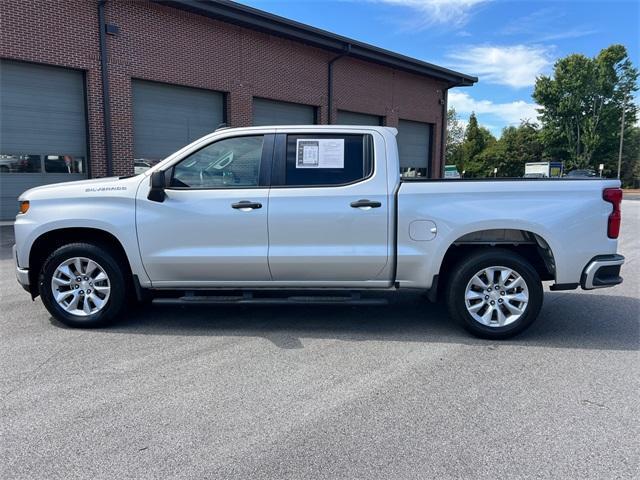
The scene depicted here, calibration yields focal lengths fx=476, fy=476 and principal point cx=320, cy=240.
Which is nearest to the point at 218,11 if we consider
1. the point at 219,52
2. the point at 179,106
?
the point at 219,52

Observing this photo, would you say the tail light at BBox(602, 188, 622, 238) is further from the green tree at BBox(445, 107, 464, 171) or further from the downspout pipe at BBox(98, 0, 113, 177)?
the green tree at BBox(445, 107, 464, 171)

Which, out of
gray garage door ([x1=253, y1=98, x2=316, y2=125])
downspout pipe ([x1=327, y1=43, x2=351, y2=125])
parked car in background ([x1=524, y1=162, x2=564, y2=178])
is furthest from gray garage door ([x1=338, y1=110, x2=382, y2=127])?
parked car in background ([x1=524, y1=162, x2=564, y2=178])

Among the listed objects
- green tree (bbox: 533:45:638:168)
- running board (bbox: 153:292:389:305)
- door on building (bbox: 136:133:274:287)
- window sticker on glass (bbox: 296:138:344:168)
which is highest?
green tree (bbox: 533:45:638:168)

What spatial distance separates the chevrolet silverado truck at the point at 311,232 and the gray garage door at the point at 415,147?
19.3m

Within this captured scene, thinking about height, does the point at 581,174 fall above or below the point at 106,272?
above

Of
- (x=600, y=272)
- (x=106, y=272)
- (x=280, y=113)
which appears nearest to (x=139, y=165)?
(x=280, y=113)

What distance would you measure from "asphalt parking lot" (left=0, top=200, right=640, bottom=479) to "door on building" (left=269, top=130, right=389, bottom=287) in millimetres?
685

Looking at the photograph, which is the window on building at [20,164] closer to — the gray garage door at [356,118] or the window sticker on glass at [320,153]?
the window sticker on glass at [320,153]

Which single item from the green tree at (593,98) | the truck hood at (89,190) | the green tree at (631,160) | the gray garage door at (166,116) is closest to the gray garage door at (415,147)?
the gray garage door at (166,116)

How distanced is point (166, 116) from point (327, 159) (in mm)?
12163

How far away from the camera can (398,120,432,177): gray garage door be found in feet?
78.9

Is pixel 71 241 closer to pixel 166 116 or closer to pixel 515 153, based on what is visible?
pixel 166 116

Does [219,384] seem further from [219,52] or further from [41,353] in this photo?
[219,52]

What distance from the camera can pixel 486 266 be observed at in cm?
461
